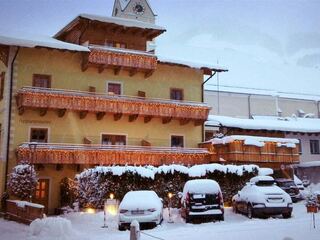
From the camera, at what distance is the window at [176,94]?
3353 centimetres

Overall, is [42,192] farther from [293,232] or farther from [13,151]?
[293,232]

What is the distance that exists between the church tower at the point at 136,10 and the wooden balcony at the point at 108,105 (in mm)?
31298

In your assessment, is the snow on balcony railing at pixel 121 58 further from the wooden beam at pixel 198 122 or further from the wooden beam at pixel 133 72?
the wooden beam at pixel 198 122

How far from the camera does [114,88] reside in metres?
31.4

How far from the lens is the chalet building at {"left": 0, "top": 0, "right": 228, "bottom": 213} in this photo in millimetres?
27406

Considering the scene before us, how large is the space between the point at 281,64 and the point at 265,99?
2106cm

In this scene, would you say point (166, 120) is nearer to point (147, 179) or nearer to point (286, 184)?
point (147, 179)

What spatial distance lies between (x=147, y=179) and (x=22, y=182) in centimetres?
665

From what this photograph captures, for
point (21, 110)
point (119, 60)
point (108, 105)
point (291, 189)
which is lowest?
point (291, 189)

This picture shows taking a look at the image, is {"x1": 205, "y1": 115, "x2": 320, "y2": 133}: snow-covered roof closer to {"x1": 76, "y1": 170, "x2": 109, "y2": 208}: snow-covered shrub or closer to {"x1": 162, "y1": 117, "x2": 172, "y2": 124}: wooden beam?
{"x1": 162, "y1": 117, "x2": 172, "y2": 124}: wooden beam

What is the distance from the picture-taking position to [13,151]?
2733cm

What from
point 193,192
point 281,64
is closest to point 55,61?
point 193,192

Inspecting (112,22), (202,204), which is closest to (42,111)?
(112,22)

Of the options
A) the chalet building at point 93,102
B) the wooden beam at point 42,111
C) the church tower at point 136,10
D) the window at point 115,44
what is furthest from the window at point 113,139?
the church tower at point 136,10
